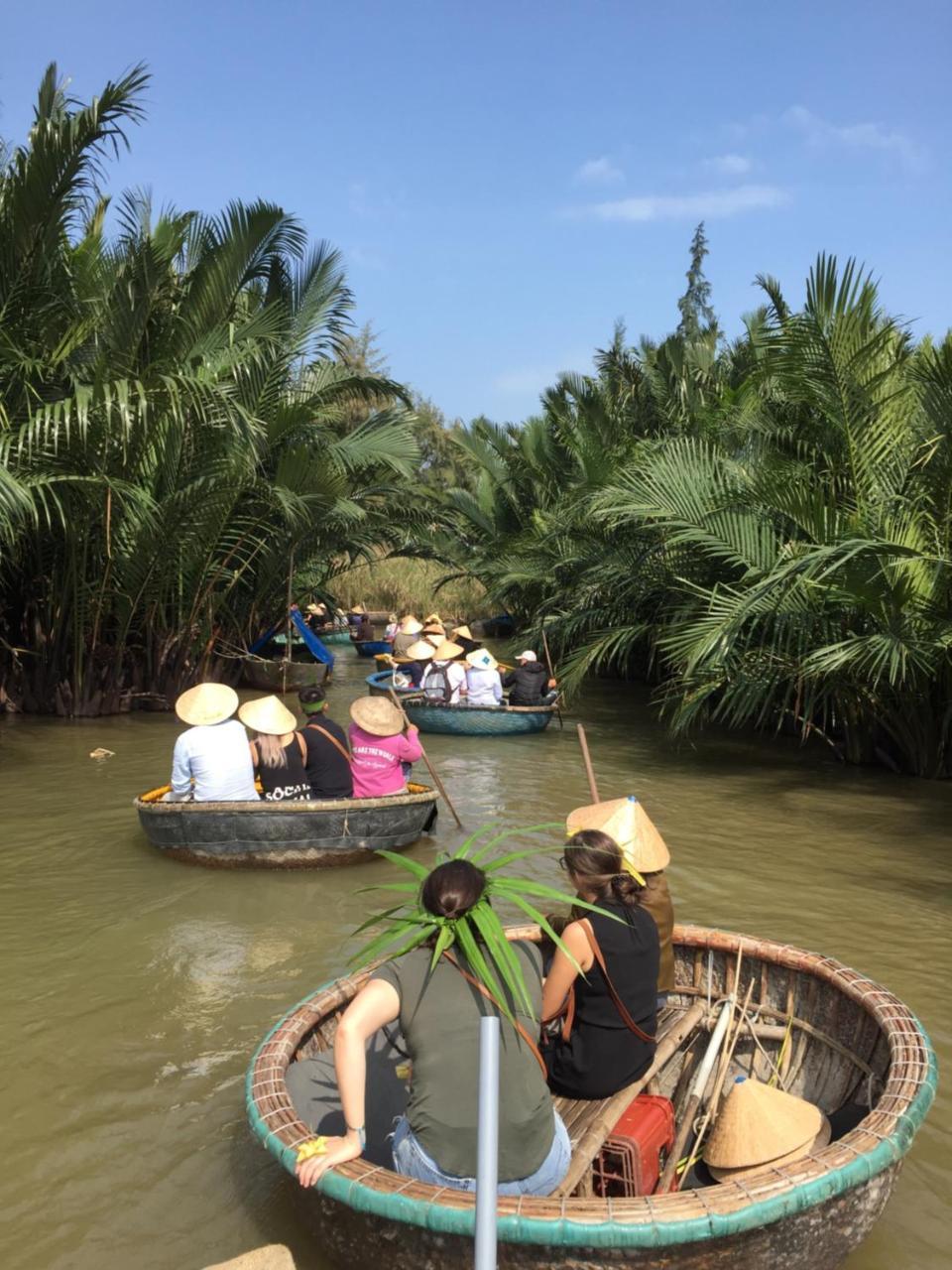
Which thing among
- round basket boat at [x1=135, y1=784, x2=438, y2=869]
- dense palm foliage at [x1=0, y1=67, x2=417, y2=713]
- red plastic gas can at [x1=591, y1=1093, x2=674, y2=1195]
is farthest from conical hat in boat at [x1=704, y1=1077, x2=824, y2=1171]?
dense palm foliage at [x1=0, y1=67, x2=417, y2=713]

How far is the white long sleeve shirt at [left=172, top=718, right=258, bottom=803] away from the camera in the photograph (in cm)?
784

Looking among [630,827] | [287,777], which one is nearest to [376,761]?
[287,777]

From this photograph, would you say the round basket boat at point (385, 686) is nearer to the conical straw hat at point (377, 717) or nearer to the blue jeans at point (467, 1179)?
the conical straw hat at point (377, 717)

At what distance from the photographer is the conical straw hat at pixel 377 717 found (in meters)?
8.25

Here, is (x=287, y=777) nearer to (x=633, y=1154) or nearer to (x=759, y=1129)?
(x=633, y=1154)

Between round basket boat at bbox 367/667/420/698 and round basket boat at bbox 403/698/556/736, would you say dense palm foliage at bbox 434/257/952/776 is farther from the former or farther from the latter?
round basket boat at bbox 367/667/420/698

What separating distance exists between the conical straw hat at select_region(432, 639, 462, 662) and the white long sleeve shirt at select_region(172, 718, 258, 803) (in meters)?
7.06

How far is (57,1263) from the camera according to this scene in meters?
3.62

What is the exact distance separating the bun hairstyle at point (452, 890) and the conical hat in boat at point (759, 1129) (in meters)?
1.34

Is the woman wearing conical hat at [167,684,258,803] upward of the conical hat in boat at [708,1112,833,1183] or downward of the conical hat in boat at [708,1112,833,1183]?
upward

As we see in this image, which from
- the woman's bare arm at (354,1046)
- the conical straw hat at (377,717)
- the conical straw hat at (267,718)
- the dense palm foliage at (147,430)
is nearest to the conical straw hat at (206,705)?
the conical straw hat at (267,718)

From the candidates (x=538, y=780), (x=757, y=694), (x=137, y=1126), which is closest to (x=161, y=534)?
(x=538, y=780)

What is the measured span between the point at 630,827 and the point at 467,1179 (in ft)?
5.43

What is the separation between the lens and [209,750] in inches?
309
